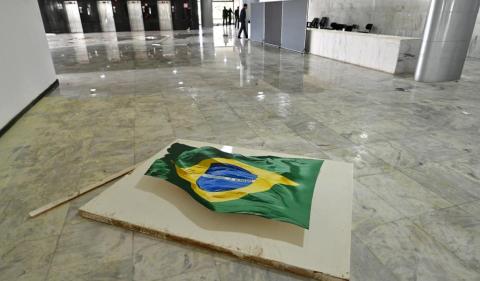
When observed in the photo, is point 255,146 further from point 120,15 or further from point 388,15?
point 120,15

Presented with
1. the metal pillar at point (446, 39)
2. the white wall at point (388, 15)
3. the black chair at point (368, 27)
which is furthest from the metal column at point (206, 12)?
the metal pillar at point (446, 39)

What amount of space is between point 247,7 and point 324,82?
36.9 ft

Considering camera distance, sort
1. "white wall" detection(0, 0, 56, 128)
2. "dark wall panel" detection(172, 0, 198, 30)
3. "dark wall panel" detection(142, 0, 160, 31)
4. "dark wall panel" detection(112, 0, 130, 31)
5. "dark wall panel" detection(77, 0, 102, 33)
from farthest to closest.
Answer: "dark wall panel" detection(172, 0, 198, 30) < "dark wall panel" detection(142, 0, 160, 31) < "dark wall panel" detection(112, 0, 130, 31) < "dark wall panel" detection(77, 0, 102, 33) < "white wall" detection(0, 0, 56, 128)

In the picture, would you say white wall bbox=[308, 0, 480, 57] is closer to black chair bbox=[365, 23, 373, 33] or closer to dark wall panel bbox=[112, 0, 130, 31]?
black chair bbox=[365, 23, 373, 33]

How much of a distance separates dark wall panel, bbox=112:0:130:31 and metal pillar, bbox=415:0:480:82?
2395 centimetres

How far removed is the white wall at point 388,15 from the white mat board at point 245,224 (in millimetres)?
10153

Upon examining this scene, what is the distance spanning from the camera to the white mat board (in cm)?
180

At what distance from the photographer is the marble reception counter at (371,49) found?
6.99m

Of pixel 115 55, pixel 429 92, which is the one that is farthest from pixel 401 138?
pixel 115 55

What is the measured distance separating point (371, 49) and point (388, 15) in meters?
4.78

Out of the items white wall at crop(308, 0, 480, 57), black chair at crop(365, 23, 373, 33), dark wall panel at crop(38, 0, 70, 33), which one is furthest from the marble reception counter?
dark wall panel at crop(38, 0, 70, 33)

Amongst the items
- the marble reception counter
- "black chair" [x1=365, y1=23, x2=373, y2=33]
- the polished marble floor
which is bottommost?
the polished marble floor

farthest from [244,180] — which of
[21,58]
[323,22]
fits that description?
[323,22]

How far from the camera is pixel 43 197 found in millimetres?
2498
